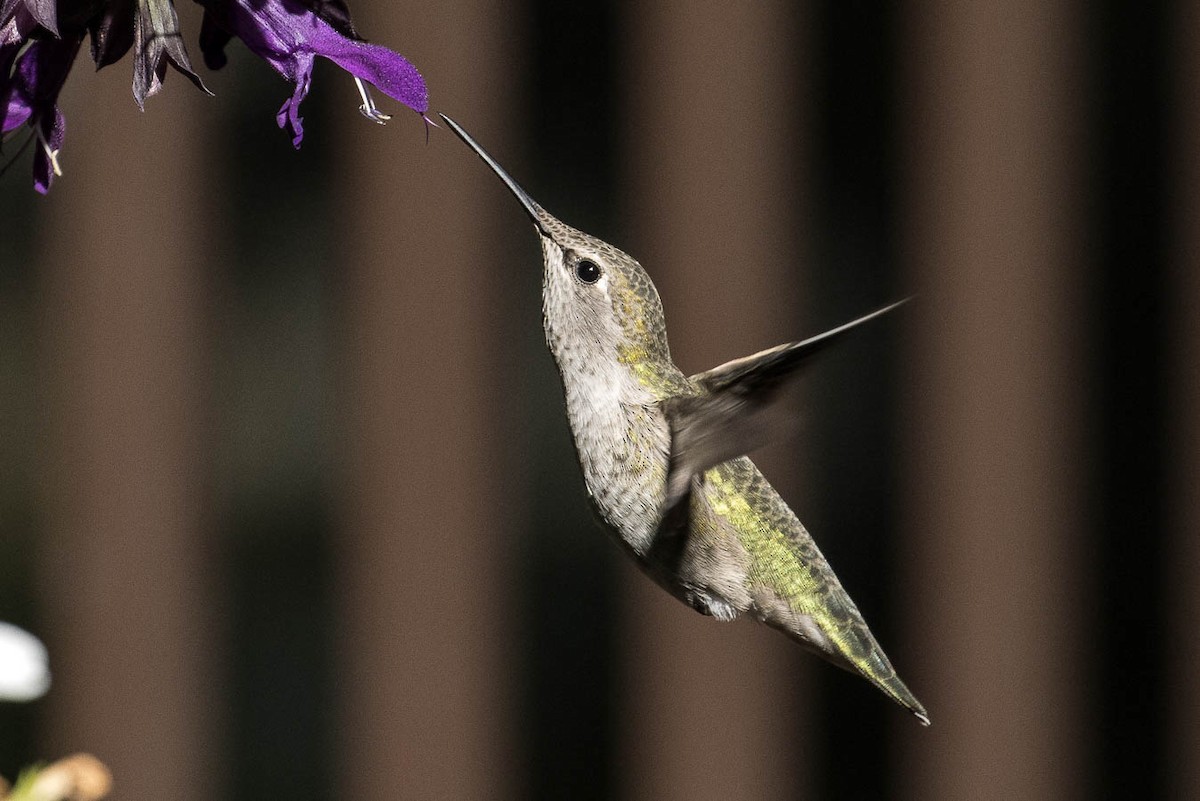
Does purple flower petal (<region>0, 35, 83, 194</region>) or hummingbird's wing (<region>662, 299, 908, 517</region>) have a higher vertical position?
purple flower petal (<region>0, 35, 83, 194</region>)

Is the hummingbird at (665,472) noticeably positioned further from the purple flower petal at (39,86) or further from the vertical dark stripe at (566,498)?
the vertical dark stripe at (566,498)

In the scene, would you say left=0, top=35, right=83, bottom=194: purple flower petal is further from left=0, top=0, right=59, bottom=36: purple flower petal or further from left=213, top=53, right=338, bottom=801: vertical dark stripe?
left=213, top=53, right=338, bottom=801: vertical dark stripe

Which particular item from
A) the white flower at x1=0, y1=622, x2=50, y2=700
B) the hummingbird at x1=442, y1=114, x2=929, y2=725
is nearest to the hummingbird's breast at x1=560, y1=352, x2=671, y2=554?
the hummingbird at x1=442, y1=114, x2=929, y2=725

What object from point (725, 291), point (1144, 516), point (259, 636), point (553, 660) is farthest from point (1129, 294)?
point (259, 636)

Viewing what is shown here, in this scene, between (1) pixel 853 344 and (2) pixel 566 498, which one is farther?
(2) pixel 566 498

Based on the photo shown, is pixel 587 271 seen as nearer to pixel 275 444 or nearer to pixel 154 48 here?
pixel 154 48

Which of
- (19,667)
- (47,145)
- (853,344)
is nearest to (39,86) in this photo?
(47,145)
